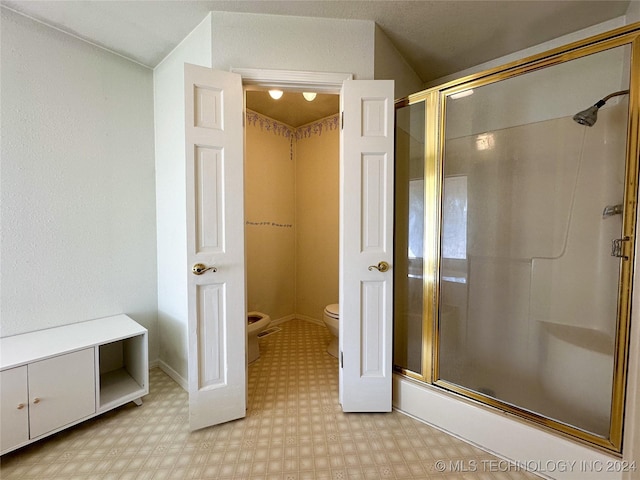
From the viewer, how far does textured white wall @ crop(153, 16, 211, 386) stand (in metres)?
1.86

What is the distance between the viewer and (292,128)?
3.34 metres

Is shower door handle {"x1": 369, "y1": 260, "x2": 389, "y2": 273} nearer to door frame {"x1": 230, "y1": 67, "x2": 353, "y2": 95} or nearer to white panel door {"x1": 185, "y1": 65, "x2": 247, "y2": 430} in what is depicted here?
white panel door {"x1": 185, "y1": 65, "x2": 247, "y2": 430}

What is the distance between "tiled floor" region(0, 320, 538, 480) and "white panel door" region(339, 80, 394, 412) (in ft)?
0.69

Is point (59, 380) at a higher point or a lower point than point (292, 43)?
lower

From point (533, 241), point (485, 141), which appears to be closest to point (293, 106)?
point (485, 141)

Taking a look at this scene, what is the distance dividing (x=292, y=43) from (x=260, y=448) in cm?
232

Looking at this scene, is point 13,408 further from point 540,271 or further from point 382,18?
point 540,271

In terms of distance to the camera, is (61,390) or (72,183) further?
(72,183)

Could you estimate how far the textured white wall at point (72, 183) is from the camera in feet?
5.13

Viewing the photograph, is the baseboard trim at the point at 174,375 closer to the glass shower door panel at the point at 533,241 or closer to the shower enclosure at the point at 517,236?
the shower enclosure at the point at 517,236

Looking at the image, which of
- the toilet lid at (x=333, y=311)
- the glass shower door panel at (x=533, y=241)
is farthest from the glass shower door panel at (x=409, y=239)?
the toilet lid at (x=333, y=311)

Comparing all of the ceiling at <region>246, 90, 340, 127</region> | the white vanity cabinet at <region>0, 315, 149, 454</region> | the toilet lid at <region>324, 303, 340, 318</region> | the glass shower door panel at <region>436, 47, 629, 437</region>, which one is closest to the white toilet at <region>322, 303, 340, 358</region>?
the toilet lid at <region>324, 303, 340, 318</region>

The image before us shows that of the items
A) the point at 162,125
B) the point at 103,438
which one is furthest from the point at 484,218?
the point at 103,438

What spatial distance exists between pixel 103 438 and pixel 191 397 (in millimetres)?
525
